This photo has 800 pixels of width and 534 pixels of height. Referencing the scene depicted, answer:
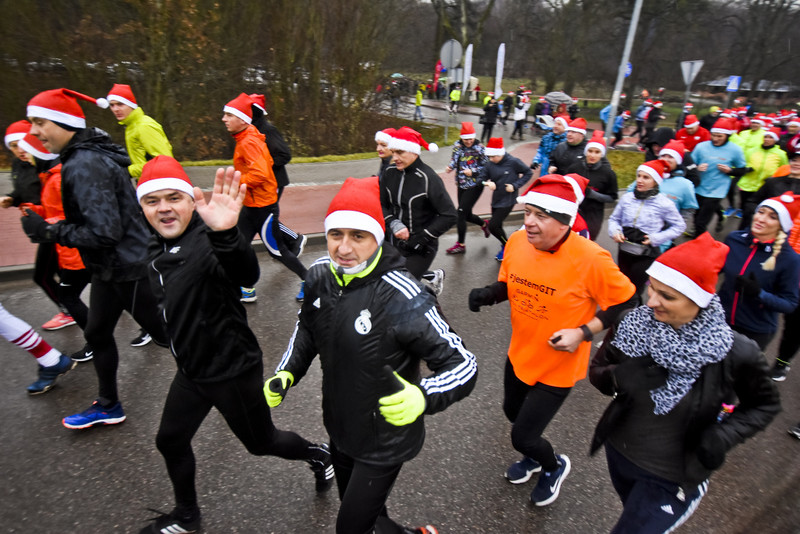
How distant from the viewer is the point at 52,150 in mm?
3248

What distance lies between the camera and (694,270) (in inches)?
78.6

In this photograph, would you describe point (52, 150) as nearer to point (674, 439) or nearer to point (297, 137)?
point (674, 439)

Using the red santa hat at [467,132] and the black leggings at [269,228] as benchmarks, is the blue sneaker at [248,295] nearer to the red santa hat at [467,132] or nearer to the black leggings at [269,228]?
the black leggings at [269,228]

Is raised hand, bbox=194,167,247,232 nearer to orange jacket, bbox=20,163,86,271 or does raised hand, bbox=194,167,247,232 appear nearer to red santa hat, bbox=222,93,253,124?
orange jacket, bbox=20,163,86,271

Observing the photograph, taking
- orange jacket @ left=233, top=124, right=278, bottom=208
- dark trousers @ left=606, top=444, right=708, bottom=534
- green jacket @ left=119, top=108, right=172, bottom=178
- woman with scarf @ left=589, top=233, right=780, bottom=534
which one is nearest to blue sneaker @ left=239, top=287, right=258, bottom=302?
orange jacket @ left=233, top=124, right=278, bottom=208

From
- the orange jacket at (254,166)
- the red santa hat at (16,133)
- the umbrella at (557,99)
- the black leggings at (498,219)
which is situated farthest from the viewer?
the umbrella at (557,99)

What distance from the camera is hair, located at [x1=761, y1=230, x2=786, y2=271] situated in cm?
354

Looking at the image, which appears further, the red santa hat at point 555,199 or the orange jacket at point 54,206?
the orange jacket at point 54,206

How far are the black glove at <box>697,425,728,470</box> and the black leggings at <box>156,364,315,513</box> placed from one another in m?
2.05

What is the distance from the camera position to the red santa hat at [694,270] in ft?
6.54

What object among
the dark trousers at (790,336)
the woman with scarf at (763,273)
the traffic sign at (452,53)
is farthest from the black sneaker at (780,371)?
the traffic sign at (452,53)

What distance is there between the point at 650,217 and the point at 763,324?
55.3 inches

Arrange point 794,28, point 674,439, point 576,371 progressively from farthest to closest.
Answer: point 794,28 < point 576,371 < point 674,439

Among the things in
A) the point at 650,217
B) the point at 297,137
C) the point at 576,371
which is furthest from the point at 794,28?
the point at 576,371
